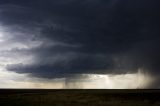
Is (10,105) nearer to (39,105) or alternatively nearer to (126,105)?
(39,105)

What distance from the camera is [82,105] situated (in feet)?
186

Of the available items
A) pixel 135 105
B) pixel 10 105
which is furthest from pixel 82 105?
pixel 10 105

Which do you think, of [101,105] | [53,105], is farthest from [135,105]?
[53,105]

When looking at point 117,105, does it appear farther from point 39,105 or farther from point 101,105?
point 39,105

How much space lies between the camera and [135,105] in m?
57.5

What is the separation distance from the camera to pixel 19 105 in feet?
190

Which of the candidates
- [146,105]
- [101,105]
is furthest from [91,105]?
[146,105]

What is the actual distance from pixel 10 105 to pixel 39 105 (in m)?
5.66

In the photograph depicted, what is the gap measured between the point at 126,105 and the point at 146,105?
3839 millimetres

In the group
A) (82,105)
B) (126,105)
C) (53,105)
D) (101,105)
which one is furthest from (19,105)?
(126,105)

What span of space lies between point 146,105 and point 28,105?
23016mm

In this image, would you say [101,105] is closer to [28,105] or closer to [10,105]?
[28,105]

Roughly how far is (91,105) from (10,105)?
15.8 m

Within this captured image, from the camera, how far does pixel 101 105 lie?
5781 centimetres
